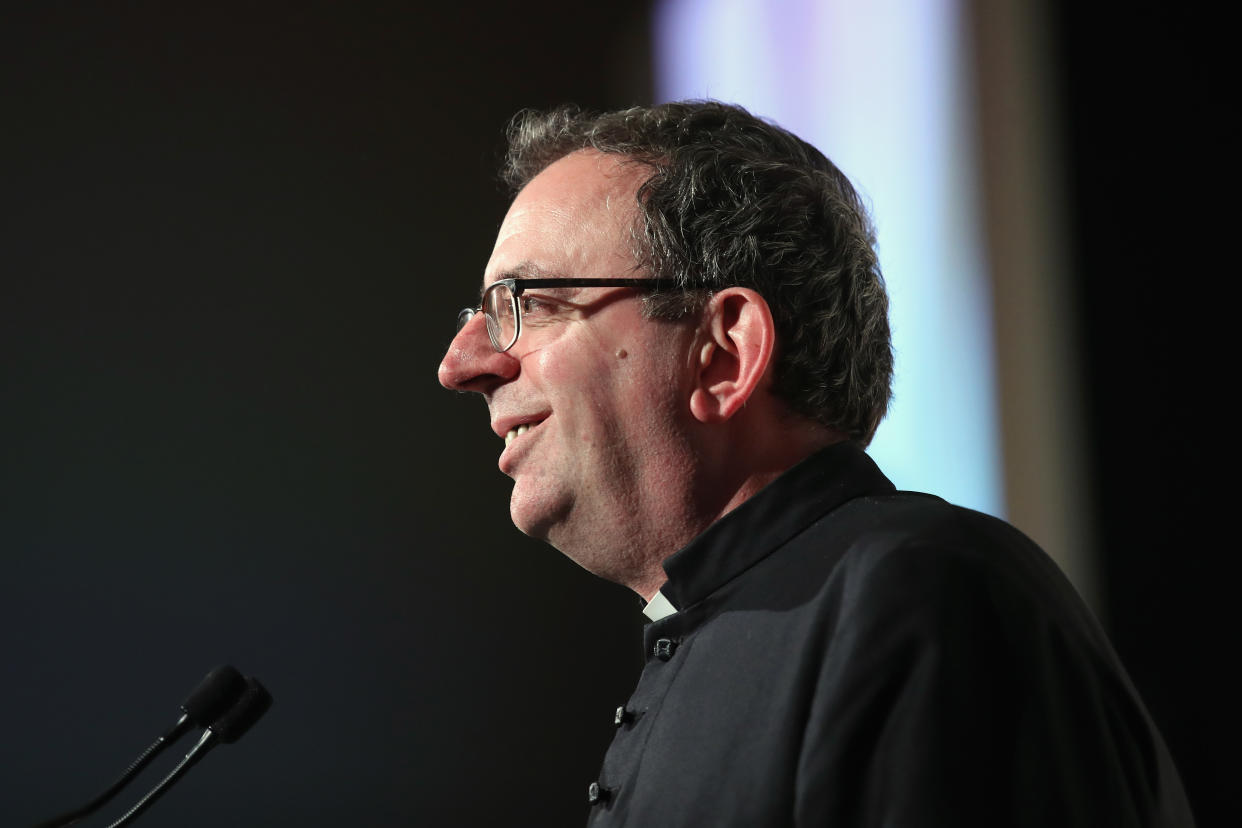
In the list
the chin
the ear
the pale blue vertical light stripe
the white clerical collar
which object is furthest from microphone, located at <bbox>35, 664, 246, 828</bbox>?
the pale blue vertical light stripe

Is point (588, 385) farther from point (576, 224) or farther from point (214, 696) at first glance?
point (214, 696)

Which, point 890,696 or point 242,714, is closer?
point 890,696

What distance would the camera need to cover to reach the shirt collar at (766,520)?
129 centimetres

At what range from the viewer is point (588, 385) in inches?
53.1

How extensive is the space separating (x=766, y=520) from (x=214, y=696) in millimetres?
715

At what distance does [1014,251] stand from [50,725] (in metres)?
2.08

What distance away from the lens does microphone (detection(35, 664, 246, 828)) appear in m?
1.31

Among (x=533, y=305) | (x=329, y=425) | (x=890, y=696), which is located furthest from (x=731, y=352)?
(x=329, y=425)

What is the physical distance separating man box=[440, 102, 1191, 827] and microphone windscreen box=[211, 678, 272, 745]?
0.39 metres

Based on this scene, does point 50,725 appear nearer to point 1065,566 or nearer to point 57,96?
point 57,96

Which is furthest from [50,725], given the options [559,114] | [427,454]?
[559,114]

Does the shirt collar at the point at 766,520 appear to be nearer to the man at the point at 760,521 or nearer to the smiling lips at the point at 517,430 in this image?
the man at the point at 760,521

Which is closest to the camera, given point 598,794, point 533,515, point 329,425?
point 598,794

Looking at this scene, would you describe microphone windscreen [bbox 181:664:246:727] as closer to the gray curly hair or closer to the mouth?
the mouth
